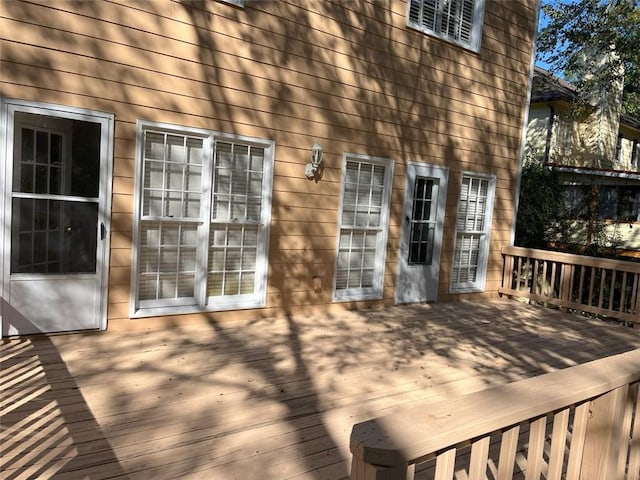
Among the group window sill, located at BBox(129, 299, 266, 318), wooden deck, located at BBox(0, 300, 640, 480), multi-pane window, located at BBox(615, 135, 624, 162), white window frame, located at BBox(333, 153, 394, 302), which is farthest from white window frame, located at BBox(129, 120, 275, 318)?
multi-pane window, located at BBox(615, 135, 624, 162)

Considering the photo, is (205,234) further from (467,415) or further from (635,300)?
(635,300)

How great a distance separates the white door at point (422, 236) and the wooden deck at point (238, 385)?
910mm

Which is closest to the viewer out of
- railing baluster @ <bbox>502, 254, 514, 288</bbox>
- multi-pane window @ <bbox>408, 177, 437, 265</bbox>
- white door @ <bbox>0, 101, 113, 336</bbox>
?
white door @ <bbox>0, 101, 113, 336</bbox>

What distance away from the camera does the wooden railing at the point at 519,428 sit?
0.92 metres

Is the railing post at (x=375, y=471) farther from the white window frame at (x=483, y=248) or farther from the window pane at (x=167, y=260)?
the white window frame at (x=483, y=248)

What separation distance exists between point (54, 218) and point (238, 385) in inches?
81.0

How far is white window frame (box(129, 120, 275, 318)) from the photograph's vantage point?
409cm

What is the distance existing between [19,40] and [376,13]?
11.8ft

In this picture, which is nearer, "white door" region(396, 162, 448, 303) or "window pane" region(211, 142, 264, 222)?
"window pane" region(211, 142, 264, 222)

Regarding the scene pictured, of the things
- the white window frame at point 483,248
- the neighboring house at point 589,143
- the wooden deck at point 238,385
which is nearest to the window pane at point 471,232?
the white window frame at point 483,248

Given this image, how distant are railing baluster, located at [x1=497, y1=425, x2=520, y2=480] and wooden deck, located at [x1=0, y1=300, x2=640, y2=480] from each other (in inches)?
45.4

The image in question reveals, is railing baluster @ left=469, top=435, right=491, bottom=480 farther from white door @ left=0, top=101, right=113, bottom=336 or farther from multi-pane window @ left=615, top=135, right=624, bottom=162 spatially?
multi-pane window @ left=615, top=135, right=624, bottom=162

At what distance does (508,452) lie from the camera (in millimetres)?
1204

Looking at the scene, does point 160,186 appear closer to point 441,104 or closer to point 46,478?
point 46,478
